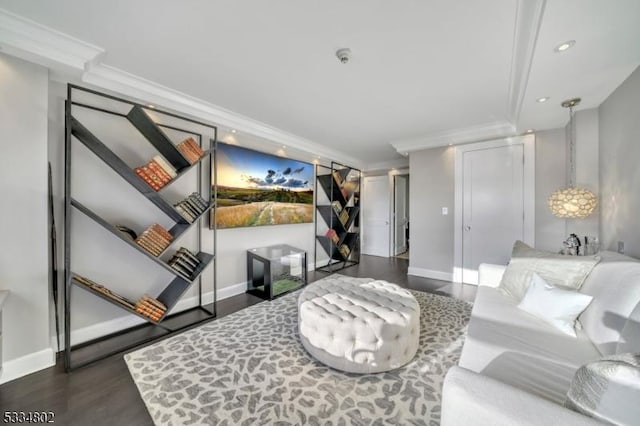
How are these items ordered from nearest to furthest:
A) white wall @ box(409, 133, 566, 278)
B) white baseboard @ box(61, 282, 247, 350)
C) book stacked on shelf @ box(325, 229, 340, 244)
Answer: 1. white baseboard @ box(61, 282, 247, 350)
2. white wall @ box(409, 133, 566, 278)
3. book stacked on shelf @ box(325, 229, 340, 244)

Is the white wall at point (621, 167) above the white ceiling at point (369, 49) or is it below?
below

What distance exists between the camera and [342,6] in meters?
1.51

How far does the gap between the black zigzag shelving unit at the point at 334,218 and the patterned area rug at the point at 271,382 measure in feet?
8.80

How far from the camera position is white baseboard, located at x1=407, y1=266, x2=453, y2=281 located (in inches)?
167

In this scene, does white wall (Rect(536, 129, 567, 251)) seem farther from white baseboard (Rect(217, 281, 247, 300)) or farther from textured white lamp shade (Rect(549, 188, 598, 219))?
white baseboard (Rect(217, 281, 247, 300))

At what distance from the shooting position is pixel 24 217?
184cm

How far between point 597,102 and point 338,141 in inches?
129

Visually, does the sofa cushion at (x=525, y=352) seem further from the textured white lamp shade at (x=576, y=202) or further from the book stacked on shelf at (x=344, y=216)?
the book stacked on shelf at (x=344, y=216)

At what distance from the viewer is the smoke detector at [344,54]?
192 cm

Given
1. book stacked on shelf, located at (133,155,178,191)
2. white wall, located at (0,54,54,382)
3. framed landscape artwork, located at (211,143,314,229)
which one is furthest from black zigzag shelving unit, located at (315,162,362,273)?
white wall, located at (0,54,54,382)

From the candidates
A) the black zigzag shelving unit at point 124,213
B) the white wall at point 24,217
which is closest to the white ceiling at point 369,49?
the black zigzag shelving unit at point 124,213

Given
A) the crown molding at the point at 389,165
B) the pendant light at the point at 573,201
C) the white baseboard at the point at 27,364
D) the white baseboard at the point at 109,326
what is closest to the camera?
the white baseboard at the point at 27,364

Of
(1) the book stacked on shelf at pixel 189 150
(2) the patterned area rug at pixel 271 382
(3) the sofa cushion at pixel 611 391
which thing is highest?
(1) the book stacked on shelf at pixel 189 150

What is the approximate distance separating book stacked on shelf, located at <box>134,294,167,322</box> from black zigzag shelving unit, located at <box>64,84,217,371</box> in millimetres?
26
